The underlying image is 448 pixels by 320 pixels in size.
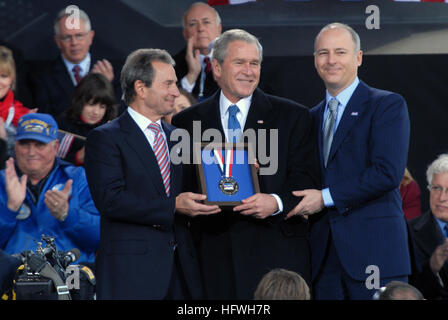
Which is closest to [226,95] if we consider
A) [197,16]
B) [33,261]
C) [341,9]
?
[33,261]

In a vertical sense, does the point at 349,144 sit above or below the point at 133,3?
below

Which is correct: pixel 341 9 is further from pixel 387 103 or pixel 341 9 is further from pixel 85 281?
pixel 85 281

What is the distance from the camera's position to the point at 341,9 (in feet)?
23.3

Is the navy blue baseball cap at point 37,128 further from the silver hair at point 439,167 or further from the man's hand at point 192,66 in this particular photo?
the silver hair at point 439,167

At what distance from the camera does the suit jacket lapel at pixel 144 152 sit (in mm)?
4426

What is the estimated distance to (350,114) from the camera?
15.3 ft

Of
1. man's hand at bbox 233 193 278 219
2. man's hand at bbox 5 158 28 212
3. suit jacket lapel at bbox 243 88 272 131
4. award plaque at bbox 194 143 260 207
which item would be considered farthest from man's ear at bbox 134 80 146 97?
man's hand at bbox 5 158 28 212

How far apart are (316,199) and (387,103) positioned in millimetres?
631

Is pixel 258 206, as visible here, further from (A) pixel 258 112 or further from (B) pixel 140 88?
(B) pixel 140 88

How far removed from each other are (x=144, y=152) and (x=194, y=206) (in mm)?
387

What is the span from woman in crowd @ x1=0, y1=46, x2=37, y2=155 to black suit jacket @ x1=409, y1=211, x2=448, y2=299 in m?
2.77

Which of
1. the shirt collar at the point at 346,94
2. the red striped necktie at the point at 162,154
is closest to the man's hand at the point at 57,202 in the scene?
the red striped necktie at the point at 162,154
